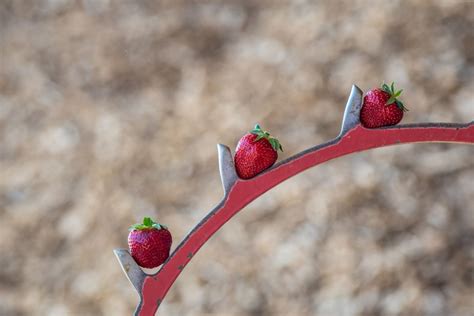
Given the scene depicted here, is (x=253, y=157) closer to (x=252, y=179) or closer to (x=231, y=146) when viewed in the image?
(x=252, y=179)

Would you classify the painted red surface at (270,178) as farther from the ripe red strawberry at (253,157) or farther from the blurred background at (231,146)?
the blurred background at (231,146)

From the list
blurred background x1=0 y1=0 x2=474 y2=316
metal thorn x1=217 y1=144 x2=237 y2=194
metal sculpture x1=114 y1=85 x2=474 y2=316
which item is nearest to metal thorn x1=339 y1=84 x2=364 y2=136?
metal sculpture x1=114 y1=85 x2=474 y2=316

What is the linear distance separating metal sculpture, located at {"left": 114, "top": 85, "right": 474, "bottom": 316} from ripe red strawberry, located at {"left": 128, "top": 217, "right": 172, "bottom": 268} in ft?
0.07

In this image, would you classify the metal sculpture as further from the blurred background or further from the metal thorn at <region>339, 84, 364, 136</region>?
the blurred background

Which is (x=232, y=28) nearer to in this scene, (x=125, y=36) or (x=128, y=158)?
(x=125, y=36)

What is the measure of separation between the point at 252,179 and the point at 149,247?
117 mm

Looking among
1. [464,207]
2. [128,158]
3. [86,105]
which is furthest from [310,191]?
[86,105]

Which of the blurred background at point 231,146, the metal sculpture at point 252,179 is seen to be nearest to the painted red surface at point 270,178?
the metal sculpture at point 252,179

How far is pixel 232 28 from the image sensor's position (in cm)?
205

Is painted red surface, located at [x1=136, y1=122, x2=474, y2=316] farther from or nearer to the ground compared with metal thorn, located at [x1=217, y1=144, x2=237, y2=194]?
nearer to the ground

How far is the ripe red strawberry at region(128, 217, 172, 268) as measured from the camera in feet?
2.37

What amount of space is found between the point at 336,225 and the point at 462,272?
28 centimetres

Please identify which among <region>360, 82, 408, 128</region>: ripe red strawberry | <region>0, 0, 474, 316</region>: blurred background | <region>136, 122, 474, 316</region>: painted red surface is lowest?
<region>136, 122, 474, 316</region>: painted red surface

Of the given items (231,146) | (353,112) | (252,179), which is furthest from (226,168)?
(231,146)
